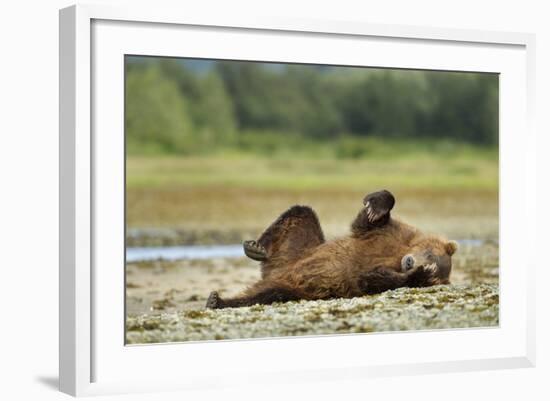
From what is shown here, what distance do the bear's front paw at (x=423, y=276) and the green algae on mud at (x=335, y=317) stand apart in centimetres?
10

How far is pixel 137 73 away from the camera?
1248cm

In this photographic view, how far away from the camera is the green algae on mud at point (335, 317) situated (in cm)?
622

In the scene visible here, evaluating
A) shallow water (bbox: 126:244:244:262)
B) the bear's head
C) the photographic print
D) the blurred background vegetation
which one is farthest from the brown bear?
the blurred background vegetation

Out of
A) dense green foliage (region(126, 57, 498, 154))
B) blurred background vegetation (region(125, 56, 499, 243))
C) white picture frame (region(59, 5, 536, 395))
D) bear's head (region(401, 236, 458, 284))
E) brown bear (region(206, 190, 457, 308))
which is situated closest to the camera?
white picture frame (region(59, 5, 536, 395))

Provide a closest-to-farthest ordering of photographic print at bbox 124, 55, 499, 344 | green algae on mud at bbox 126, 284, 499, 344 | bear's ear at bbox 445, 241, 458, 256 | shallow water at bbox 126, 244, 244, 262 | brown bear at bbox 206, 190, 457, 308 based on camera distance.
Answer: green algae on mud at bbox 126, 284, 499, 344 < brown bear at bbox 206, 190, 457, 308 < bear's ear at bbox 445, 241, 458, 256 < shallow water at bbox 126, 244, 244, 262 < photographic print at bbox 124, 55, 499, 344

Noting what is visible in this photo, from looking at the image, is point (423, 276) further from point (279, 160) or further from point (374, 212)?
point (279, 160)

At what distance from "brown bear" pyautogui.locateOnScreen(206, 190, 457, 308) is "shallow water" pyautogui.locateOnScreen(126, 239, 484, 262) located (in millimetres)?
3633

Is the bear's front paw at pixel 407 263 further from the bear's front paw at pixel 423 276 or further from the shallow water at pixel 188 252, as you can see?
the shallow water at pixel 188 252

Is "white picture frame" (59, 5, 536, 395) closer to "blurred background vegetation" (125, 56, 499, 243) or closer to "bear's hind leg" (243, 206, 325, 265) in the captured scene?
"bear's hind leg" (243, 206, 325, 265)

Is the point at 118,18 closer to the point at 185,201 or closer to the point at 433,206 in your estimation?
the point at 185,201

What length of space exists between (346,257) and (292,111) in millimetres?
7089

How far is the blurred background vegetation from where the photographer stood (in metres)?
12.6

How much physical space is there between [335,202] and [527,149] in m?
6.21

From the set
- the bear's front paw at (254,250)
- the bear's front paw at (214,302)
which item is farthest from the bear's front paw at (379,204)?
the bear's front paw at (214,302)
